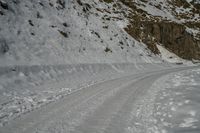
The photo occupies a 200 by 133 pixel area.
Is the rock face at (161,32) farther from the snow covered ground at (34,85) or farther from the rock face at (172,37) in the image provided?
the snow covered ground at (34,85)

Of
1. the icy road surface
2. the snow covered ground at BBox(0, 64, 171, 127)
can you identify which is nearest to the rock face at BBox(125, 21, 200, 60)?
the snow covered ground at BBox(0, 64, 171, 127)

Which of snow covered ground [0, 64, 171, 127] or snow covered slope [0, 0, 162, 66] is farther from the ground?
snow covered slope [0, 0, 162, 66]

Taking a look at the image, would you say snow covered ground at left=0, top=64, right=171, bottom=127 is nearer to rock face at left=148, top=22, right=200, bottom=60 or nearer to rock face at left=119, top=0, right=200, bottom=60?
rock face at left=119, top=0, right=200, bottom=60

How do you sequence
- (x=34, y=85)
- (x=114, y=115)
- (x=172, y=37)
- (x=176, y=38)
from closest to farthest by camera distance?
(x=114, y=115)
(x=34, y=85)
(x=172, y=37)
(x=176, y=38)

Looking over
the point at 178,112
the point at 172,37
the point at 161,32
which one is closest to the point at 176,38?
the point at 172,37

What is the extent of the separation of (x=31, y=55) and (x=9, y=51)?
2002mm

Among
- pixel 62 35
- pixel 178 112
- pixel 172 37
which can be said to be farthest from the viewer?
pixel 172 37

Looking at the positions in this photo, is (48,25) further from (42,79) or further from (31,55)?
(42,79)

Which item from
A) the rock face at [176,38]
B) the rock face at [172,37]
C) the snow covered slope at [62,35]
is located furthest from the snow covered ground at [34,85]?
the rock face at [176,38]

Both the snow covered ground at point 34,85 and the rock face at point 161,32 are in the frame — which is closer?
the snow covered ground at point 34,85

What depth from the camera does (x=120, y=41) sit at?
39.3 m

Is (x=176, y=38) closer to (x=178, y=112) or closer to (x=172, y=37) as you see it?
(x=172, y=37)

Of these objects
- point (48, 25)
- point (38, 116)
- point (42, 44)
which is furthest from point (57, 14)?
point (38, 116)

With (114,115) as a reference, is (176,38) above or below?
above
